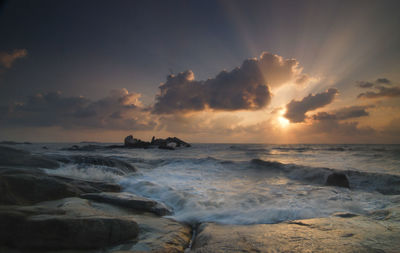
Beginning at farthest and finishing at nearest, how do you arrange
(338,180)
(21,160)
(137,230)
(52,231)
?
(21,160) < (338,180) < (137,230) < (52,231)

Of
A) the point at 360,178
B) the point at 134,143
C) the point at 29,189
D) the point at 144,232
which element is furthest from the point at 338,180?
the point at 134,143

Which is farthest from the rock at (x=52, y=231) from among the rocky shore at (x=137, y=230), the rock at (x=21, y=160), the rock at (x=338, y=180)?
the rock at (x=338, y=180)

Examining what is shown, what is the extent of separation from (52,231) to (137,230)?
3.49 ft

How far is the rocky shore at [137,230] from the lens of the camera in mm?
2297

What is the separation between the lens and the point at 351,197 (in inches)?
228

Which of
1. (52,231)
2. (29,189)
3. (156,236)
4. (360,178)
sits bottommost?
(360,178)

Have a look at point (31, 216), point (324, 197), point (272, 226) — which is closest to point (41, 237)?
point (31, 216)

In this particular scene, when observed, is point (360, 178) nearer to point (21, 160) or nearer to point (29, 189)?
point (29, 189)

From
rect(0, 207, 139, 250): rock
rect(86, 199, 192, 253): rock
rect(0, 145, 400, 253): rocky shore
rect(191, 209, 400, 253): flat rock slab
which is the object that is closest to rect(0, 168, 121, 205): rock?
rect(0, 145, 400, 253): rocky shore

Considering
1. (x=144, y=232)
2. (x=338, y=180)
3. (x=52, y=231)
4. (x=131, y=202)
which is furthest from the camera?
(x=338, y=180)

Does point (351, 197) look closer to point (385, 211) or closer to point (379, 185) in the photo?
point (385, 211)

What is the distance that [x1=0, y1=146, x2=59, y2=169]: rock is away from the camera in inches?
302

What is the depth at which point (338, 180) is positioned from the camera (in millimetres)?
7555

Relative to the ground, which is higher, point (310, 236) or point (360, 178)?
point (310, 236)
